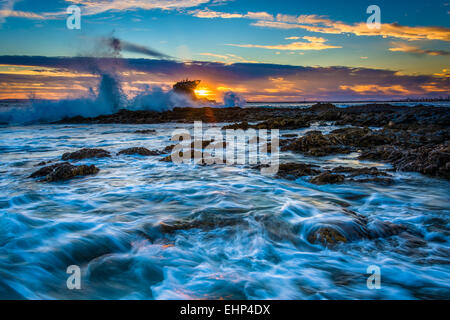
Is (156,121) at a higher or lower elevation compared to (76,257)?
higher

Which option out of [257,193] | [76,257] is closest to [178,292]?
[76,257]

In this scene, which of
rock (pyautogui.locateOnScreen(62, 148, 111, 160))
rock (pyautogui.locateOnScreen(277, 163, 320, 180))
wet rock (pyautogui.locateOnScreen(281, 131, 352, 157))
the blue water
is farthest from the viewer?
wet rock (pyautogui.locateOnScreen(281, 131, 352, 157))

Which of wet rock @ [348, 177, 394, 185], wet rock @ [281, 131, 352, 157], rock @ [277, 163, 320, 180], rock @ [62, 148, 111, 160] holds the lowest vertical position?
wet rock @ [348, 177, 394, 185]

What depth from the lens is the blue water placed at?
225cm

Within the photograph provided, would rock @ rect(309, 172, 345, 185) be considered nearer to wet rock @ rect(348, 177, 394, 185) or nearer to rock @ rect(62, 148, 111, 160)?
wet rock @ rect(348, 177, 394, 185)

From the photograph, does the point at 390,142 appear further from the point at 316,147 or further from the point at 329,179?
the point at 329,179

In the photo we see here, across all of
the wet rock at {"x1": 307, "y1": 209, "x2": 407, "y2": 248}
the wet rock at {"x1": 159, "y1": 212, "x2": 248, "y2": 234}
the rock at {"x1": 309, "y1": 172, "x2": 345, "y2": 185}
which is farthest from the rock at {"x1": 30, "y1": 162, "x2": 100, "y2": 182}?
the wet rock at {"x1": 307, "y1": 209, "x2": 407, "y2": 248}

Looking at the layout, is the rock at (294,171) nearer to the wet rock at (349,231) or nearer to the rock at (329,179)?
the rock at (329,179)

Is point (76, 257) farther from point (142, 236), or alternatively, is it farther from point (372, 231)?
point (372, 231)

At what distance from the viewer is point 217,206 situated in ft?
13.0

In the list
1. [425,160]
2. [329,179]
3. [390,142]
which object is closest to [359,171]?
[329,179]

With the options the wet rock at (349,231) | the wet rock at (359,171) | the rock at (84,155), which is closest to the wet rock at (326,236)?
the wet rock at (349,231)

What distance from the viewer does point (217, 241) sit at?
116 inches
